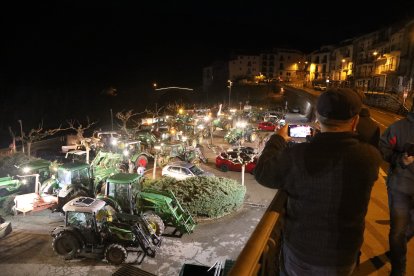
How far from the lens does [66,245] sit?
11180 millimetres

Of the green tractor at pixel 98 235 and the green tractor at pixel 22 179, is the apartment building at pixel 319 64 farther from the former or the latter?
the green tractor at pixel 98 235

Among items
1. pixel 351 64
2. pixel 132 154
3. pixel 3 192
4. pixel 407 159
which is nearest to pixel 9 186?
pixel 3 192

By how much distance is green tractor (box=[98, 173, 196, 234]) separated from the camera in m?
13.2

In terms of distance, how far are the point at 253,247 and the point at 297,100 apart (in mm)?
62509

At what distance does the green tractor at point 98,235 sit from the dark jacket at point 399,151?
9370 mm

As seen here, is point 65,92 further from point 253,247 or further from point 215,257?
point 253,247

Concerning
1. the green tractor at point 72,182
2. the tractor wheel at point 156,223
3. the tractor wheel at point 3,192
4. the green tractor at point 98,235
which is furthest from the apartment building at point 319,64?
the green tractor at point 98,235

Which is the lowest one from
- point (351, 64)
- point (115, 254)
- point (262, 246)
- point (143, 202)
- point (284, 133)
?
point (115, 254)

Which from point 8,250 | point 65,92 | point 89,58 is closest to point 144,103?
point 65,92

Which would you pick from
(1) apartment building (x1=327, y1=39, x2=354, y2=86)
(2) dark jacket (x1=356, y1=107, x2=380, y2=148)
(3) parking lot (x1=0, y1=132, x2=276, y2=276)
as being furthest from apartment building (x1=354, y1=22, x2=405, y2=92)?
(2) dark jacket (x1=356, y1=107, x2=380, y2=148)

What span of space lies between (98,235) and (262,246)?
10857mm

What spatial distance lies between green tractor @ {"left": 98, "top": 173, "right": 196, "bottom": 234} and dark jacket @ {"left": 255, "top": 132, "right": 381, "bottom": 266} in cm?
1138

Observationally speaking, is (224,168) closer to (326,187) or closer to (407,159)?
(407,159)

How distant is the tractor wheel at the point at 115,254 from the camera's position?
10961mm
